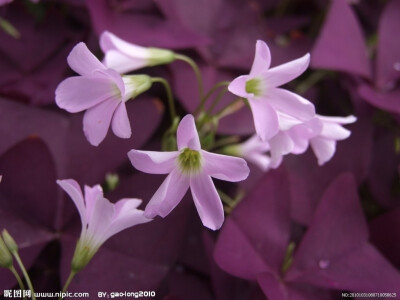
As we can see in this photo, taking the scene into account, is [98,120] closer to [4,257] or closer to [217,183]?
[4,257]

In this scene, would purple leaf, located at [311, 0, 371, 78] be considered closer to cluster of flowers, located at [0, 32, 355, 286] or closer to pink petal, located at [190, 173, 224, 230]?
cluster of flowers, located at [0, 32, 355, 286]

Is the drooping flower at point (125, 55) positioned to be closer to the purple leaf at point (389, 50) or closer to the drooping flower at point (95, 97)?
the drooping flower at point (95, 97)

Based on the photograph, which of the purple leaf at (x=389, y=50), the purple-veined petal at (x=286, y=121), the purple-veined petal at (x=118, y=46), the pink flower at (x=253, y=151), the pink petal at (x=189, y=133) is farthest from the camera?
the purple leaf at (x=389, y=50)

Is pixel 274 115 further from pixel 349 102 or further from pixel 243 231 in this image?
pixel 349 102

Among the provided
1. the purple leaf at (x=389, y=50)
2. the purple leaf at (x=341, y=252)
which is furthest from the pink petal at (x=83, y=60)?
the purple leaf at (x=389, y=50)

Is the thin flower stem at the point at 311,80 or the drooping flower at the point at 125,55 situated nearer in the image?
the drooping flower at the point at 125,55
